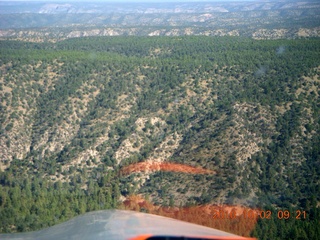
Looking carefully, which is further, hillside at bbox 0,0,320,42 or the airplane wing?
hillside at bbox 0,0,320,42

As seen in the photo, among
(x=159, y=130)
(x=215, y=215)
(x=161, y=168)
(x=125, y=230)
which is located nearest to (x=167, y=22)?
(x=159, y=130)

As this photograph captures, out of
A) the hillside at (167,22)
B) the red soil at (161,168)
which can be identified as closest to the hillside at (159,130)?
the red soil at (161,168)

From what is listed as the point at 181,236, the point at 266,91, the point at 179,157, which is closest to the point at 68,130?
the point at 179,157

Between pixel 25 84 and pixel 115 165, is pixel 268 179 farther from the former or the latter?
pixel 25 84

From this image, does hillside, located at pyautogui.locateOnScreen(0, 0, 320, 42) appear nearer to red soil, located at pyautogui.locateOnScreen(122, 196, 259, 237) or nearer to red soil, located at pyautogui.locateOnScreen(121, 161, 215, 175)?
red soil, located at pyautogui.locateOnScreen(121, 161, 215, 175)

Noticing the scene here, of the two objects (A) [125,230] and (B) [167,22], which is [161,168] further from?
(B) [167,22]

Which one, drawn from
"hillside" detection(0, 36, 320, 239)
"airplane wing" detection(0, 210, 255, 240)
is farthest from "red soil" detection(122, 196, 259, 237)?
"airplane wing" detection(0, 210, 255, 240)
